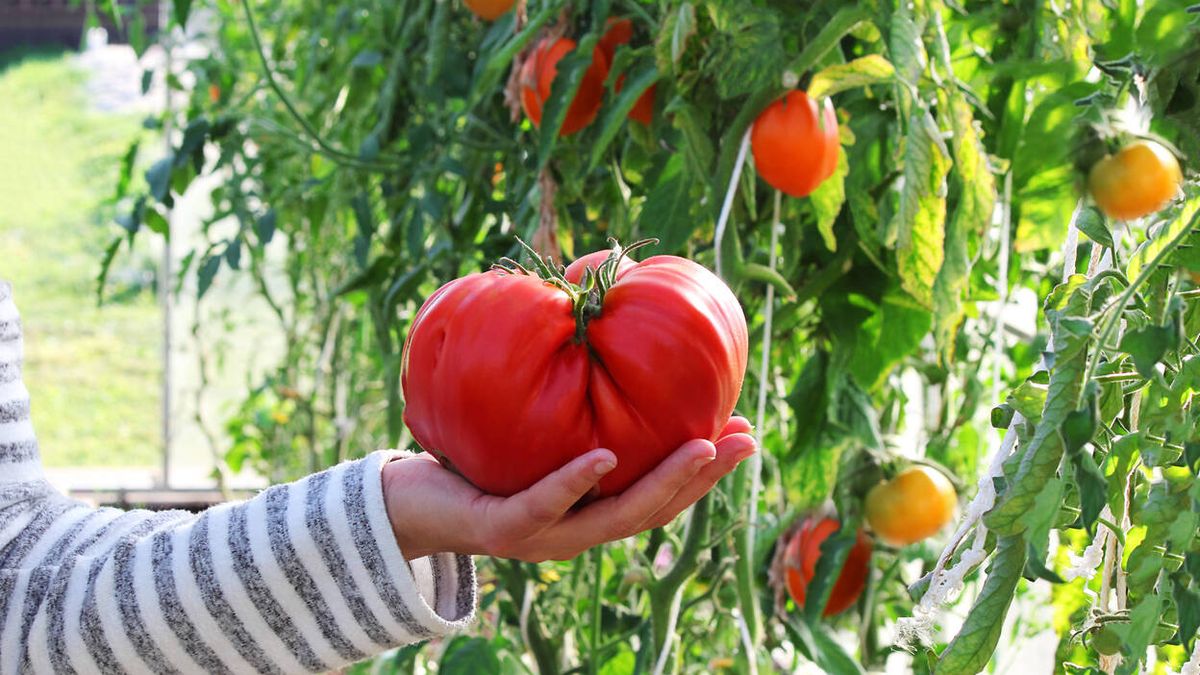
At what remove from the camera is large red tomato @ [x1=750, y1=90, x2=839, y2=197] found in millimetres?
804

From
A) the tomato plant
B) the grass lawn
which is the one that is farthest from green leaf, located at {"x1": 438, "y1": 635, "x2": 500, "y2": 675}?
the grass lawn

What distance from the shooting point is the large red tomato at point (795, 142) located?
0.80 metres

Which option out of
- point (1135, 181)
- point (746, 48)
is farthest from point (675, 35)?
point (1135, 181)

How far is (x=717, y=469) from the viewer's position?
55cm

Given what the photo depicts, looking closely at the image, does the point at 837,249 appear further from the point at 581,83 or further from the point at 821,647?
the point at 821,647

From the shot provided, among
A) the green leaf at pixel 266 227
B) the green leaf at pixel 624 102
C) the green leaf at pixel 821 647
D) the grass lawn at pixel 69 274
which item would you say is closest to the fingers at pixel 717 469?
the green leaf at pixel 624 102

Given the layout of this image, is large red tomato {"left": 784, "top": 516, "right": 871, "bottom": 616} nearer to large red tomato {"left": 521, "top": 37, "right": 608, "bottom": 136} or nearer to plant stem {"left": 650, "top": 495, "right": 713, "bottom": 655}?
plant stem {"left": 650, "top": 495, "right": 713, "bottom": 655}

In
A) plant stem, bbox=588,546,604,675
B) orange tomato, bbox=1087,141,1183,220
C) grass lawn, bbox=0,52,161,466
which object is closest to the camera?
orange tomato, bbox=1087,141,1183,220

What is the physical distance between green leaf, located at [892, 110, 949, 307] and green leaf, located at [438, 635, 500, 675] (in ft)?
1.60

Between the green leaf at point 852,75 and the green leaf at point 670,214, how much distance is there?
0.12 m

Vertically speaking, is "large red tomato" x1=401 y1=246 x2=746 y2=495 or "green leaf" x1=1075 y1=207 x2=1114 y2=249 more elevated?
"green leaf" x1=1075 y1=207 x2=1114 y2=249

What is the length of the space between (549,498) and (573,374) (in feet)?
0.17

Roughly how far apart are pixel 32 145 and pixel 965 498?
5.29 m

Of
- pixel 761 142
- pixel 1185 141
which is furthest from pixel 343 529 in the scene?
pixel 1185 141
